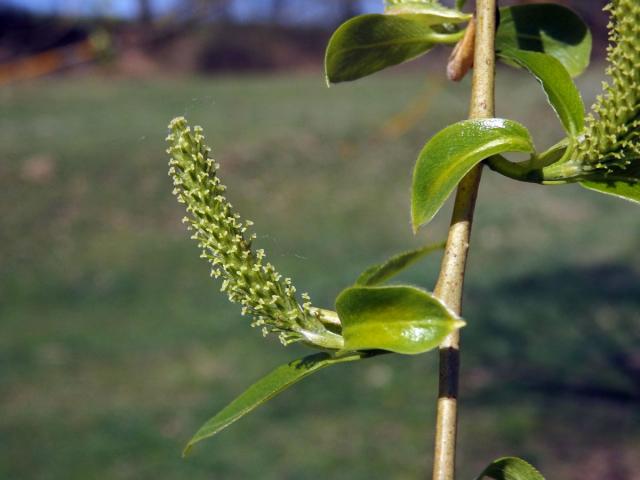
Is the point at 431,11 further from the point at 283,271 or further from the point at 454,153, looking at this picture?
the point at 283,271

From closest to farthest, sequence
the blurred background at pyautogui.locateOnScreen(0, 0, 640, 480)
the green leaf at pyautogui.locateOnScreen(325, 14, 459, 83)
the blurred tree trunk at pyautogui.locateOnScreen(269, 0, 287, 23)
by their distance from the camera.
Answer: the green leaf at pyautogui.locateOnScreen(325, 14, 459, 83)
the blurred background at pyautogui.locateOnScreen(0, 0, 640, 480)
the blurred tree trunk at pyautogui.locateOnScreen(269, 0, 287, 23)

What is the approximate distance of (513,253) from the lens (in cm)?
777

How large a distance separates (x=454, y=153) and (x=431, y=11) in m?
0.17

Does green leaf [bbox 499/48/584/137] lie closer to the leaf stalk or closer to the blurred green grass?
the leaf stalk

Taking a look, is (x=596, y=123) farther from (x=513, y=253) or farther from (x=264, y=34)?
(x=264, y=34)

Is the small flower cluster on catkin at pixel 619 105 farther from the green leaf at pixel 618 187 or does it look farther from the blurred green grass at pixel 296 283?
the blurred green grass at pixel 296 283

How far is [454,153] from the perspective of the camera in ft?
1.99

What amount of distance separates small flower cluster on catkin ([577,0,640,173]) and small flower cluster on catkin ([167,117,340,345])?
248mm

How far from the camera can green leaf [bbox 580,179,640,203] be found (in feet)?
1.99

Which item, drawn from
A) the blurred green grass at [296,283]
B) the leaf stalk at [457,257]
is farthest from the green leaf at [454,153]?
the blurred green grass at [296,283]

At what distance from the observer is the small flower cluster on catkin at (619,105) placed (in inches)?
21.5

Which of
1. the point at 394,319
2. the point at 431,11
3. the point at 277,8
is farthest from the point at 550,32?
the point at 277,8

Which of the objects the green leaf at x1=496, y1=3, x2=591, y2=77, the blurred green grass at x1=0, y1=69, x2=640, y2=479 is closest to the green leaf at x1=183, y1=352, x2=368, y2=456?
the green leaf at x1=496, y1=3, x2=591, y2=77

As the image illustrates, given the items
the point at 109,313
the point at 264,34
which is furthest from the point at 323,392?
the point at 264,34
